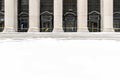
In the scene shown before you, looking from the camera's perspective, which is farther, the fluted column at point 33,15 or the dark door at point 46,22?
the dark door at point 46,22

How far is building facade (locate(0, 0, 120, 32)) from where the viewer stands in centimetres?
5481

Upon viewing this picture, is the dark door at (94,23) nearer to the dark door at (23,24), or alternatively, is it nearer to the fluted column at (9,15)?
the dark door at (23,24)

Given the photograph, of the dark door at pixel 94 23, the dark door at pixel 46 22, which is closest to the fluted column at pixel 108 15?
the dark door at pixel 94 23

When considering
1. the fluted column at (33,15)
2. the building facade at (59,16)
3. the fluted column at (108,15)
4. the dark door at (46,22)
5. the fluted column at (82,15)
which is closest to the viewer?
the fluted column at (108,15)

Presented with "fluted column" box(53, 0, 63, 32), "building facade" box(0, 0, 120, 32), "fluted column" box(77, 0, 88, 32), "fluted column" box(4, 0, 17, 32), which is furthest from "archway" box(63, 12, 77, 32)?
"fluted column" box(4, 0, 17, 32)

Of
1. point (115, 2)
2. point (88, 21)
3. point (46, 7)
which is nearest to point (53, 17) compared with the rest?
point (46, 7)

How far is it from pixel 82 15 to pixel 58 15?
462 cm

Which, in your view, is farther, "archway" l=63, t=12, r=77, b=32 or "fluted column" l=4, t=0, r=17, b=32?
"archway" l=63, t=12, r=77, b=32

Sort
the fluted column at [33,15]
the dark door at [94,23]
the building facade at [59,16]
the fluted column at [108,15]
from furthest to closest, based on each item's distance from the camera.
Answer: the dark door at [94,23] < the fluted column at [33,15] < the building facade at [59,16] < the fluted column at [108,15]

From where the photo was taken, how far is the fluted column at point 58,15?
5481 centimetres

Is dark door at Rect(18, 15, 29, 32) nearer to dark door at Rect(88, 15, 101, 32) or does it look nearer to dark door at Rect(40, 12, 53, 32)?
dark door at Rect(40, 12, 53, 32)

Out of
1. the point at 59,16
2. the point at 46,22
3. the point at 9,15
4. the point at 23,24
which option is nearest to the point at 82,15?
the point at 59,16

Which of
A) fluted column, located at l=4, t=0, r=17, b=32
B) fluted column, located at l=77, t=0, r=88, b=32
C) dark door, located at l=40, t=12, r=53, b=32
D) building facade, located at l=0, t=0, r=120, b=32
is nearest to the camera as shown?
fluted column, located at l=77, t=0, r=88, b=32

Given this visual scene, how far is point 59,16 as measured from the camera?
2173 inches
